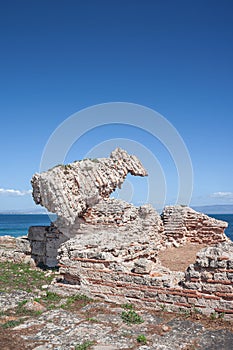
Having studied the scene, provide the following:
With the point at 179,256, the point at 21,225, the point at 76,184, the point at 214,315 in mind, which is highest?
the point at 76,184

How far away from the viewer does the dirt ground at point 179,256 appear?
1249 cm

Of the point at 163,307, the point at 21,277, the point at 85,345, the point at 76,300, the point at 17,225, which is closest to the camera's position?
the point at 85,345

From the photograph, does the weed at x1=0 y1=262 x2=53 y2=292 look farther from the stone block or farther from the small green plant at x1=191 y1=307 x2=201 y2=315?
the small green plant at x1=191 y1=307 x2=201 y2=315

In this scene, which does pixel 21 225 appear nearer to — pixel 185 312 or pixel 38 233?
pixel 38 233

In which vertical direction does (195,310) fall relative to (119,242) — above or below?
below

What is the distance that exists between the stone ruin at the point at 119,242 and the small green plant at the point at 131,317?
670 millimetres

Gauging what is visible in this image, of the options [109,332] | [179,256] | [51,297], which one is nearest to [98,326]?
[109,332]

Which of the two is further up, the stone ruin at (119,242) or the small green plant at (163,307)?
the stone ruin at (119,242)

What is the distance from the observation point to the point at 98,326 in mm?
6516

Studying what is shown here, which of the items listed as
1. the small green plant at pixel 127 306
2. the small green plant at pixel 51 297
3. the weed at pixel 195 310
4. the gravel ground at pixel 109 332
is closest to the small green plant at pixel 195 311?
the weed at pixel 195 310

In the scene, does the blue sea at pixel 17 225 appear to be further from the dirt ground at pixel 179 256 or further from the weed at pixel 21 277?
the dirt ground at pixel 179 256

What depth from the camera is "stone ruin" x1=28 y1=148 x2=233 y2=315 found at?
7.24 m

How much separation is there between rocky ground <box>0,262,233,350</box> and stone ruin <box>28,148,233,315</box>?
39 cm

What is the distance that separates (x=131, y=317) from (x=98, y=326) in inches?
31.3
